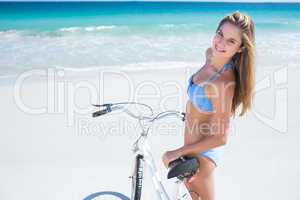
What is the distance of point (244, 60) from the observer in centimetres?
212

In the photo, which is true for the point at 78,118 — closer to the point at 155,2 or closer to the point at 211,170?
the point at 211,170

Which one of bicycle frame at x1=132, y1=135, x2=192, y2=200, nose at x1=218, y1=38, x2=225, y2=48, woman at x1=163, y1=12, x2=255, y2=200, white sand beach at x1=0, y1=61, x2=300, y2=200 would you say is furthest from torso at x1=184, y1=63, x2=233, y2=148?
white sand beach at x1=0, y1=61, x2=300, y2=200

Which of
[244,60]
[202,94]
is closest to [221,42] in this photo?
[244,60]

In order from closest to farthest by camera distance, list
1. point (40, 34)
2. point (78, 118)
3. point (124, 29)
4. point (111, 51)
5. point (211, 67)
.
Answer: point (211, 67) → point (78, 118) → point (111, 51) → point (40, 34) → point (124, 29)

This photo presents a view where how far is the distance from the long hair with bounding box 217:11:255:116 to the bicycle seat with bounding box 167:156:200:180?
0.39 meters

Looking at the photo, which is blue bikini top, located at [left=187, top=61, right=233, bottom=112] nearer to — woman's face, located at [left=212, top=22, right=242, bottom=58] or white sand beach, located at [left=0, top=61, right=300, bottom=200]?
woman's face, located at [left=212, top=22, right=242, bottom=58]

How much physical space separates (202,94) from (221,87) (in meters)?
0.09

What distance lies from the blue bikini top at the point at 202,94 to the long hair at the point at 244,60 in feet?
0.21

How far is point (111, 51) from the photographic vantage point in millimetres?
11180

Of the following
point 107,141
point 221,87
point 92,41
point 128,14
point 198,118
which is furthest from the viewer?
point 128,14

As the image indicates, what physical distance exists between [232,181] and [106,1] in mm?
26225

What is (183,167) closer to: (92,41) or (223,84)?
(223,84)

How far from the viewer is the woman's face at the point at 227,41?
210cm

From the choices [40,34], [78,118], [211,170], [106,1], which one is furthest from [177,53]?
[106,1]
